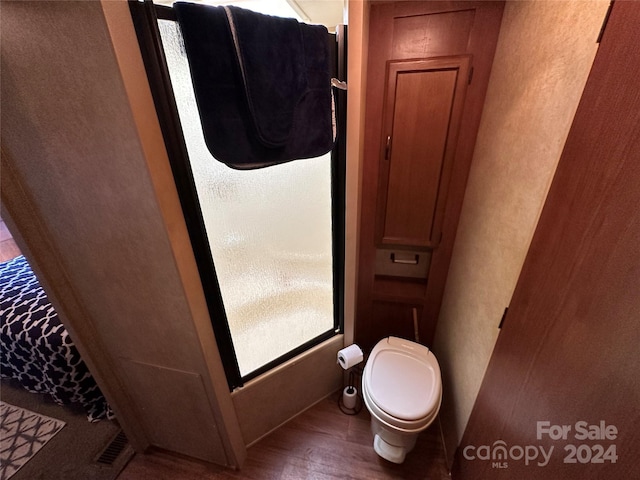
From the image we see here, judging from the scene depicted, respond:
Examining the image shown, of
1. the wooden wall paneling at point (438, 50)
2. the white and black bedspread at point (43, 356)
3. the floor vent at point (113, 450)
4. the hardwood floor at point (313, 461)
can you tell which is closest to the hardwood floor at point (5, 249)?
the white and black bedspread at point (43, 356)

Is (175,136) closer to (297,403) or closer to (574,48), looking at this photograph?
(574,48)

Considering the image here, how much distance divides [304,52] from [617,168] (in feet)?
3.04

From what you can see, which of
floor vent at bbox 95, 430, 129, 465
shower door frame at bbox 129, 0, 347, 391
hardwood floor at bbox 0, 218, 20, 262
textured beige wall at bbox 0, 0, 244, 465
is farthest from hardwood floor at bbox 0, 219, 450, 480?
hardwood floor at bbox 0, 218, 20, 262

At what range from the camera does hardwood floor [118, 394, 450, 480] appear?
1322 millimetres

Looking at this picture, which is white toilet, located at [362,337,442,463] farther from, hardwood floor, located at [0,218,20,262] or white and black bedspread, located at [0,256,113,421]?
hardwood floor, located at [0,218,20,262]

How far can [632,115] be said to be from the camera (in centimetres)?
49

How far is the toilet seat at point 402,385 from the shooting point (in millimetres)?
1194

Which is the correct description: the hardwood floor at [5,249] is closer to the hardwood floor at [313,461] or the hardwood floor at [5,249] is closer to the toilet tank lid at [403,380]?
the hardwood floor at [313,461]

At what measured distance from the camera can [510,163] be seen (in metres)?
0.97

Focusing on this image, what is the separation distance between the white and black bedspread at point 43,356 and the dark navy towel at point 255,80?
1.58 meters

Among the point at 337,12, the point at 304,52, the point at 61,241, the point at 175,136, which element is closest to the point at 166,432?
the point at 61,241

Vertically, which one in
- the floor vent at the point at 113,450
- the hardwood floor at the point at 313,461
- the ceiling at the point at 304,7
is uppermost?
the ceiling at the point at 304,7

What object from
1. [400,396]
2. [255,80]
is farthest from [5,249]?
[400,396]

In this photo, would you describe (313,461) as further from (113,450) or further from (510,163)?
(510,163)
